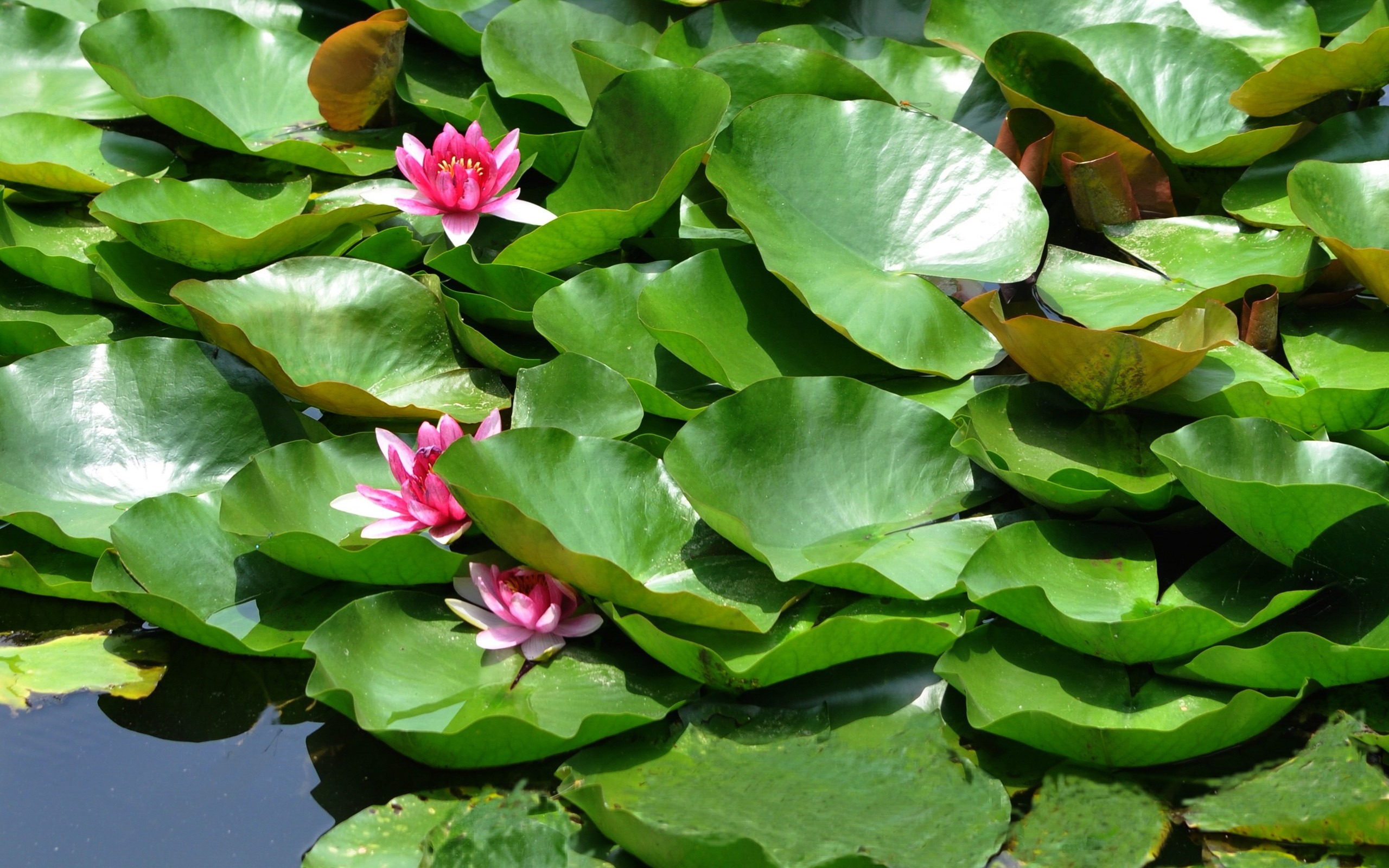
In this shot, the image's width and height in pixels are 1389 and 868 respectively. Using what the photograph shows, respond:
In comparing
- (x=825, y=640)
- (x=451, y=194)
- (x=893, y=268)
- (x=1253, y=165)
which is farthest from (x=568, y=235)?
(x=1253, y=165)

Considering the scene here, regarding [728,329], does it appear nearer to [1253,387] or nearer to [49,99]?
[1253,387]

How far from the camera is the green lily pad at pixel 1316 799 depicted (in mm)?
1241

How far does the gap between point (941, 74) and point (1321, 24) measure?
915 mm

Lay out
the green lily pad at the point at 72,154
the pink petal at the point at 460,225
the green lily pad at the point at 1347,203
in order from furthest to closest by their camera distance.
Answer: the green lily pad at the point at 72,154 → the pink petal at the point at 460,225 → the green lily pad at the point at 1347,203

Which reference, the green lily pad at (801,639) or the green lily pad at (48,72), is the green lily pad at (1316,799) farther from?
the green lily pad at (48,72)

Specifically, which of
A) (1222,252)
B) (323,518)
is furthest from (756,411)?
(1222,252)

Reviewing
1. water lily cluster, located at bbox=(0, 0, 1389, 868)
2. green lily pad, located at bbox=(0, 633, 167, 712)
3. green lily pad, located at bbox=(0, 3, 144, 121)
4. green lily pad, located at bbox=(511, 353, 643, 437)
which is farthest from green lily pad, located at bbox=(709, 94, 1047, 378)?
green lily pad, located at bbox=(0, 3, 144, 121)

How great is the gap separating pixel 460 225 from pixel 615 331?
0.42 m

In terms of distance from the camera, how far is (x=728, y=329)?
1.80 m

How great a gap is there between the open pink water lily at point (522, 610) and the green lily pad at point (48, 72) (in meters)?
1.62

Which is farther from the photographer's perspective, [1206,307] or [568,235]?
[568,235]

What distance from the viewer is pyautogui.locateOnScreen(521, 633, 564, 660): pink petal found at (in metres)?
1.43

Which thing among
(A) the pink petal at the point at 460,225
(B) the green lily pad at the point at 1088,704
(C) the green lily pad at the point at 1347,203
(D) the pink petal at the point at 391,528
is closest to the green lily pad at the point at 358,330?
(A) the pink petal at the point at 460,225

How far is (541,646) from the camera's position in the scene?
1.45m
